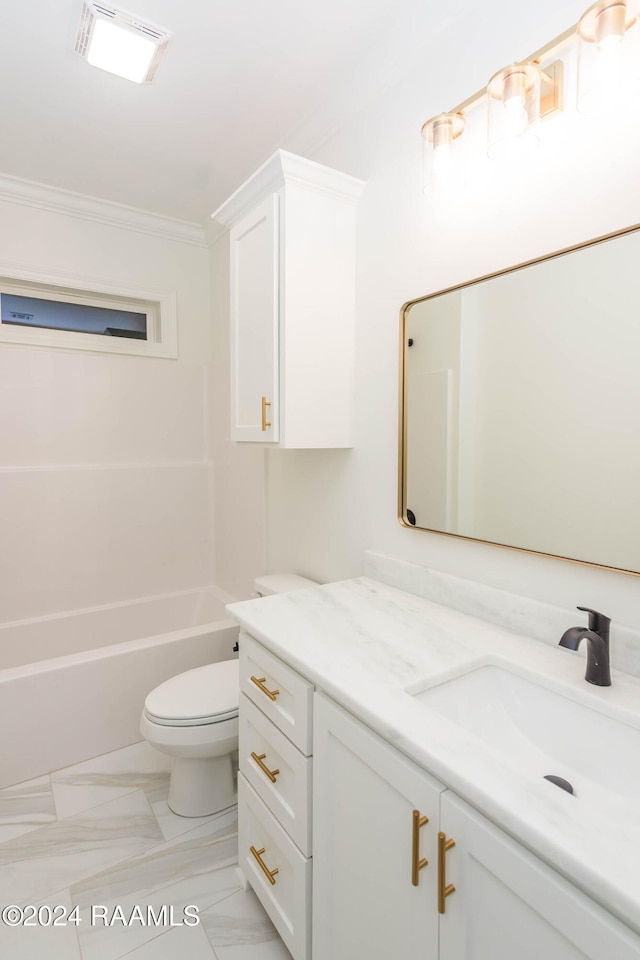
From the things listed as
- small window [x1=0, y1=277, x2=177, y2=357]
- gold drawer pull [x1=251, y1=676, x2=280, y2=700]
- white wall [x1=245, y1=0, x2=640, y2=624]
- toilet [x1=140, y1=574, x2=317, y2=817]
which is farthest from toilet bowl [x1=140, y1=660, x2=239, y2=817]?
small window [x1=0, y1=277, x2=177, y2=357]

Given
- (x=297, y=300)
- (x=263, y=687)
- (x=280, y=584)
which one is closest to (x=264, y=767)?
(x=263, y=687)

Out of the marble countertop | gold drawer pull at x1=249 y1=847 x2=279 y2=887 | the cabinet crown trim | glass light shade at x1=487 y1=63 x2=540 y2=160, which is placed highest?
the cabinet crown trim

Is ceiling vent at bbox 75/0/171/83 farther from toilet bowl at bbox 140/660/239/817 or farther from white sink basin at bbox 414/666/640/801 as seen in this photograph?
toilet bowl at bbox 140/660/239/817

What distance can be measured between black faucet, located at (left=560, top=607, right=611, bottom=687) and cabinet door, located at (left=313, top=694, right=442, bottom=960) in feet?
1.30

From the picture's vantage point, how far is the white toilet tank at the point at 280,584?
197 cm

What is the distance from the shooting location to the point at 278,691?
1.17 meters

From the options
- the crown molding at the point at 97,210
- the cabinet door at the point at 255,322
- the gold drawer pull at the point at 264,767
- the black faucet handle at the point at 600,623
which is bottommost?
the gold drawer pull at the point at 264,767

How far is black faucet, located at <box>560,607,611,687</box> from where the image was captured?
92 centimetres

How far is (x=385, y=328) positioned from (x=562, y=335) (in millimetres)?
637

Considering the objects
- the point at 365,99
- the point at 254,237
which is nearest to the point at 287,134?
the point at 365,99

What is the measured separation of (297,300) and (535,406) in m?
0.84

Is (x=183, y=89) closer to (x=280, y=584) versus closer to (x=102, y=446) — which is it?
(x=102, y=446)

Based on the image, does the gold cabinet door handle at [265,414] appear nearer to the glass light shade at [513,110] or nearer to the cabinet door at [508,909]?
the glass light shade at [513,110]

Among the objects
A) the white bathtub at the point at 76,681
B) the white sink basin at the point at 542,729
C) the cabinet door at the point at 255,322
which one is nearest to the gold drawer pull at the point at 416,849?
the white sink basin at the point at 542,729
